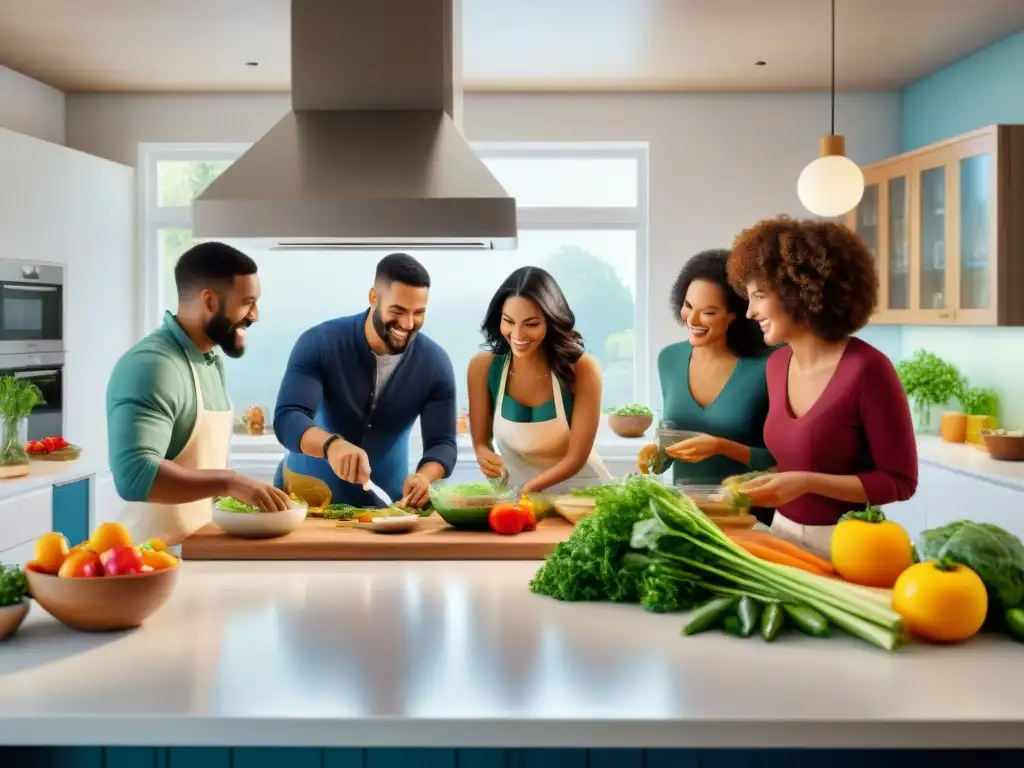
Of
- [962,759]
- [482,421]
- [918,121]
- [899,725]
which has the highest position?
[918,121]

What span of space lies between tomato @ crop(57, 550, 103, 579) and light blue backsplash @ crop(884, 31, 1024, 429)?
448 cm

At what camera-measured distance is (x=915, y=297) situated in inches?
212

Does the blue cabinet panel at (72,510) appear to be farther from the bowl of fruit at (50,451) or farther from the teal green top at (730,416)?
the teal green top at (730,416)

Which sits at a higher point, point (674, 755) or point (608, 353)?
point (608, 353)

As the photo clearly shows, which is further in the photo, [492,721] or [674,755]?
[674,755]

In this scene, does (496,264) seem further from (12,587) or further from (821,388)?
(12,587)

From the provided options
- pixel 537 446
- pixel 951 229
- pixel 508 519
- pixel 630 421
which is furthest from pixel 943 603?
pixel 630 421

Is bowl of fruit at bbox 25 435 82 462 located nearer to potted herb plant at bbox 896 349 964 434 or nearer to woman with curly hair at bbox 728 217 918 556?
woman with curly hair at bbox 728 217 918 556

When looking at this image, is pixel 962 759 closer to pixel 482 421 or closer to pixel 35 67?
pixel 482 421

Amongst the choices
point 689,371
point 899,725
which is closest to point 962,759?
point 899,725

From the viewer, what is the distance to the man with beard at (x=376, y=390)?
11.1ft

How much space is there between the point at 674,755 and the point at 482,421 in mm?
1957

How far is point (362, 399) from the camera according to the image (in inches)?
141

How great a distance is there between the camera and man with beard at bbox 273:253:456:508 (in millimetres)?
3391
